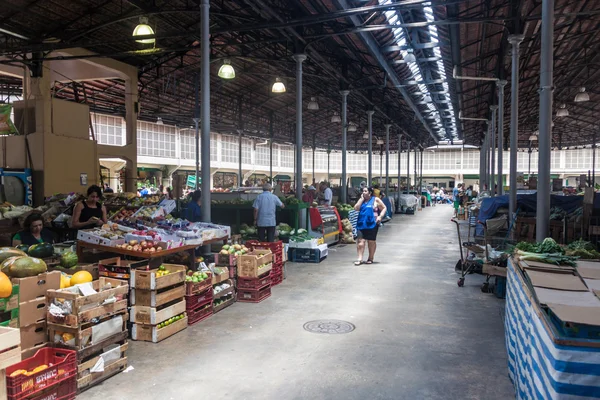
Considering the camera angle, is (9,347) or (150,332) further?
(150,332)

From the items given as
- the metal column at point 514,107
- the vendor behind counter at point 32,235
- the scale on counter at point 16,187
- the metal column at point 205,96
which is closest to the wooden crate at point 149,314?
the vendor behind counter at point 32,235

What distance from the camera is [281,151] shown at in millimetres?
49125

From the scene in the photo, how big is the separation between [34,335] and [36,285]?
459mm

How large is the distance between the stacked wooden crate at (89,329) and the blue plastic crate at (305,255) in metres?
6.21

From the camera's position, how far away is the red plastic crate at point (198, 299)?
5.68m

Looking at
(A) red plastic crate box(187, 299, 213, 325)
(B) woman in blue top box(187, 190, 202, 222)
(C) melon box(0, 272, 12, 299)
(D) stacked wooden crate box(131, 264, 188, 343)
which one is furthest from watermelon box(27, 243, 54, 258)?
(B) woman in blue top box(187, 190, 202, 222)

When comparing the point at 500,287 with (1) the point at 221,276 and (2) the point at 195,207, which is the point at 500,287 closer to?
(1) the point at 221,276

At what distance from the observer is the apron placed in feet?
31.1

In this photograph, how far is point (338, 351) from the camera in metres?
4.84

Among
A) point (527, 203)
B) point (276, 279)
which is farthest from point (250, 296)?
point (527, 203)

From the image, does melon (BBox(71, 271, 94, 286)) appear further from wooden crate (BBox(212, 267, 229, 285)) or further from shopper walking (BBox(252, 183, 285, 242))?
shopper walking (BBox(252, 183, 285, 242))

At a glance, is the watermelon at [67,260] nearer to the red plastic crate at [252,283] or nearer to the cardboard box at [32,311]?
the cardboard box at [32,311]

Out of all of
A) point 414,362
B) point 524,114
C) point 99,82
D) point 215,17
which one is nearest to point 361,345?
point 414,362

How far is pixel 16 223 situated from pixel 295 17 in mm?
7593
